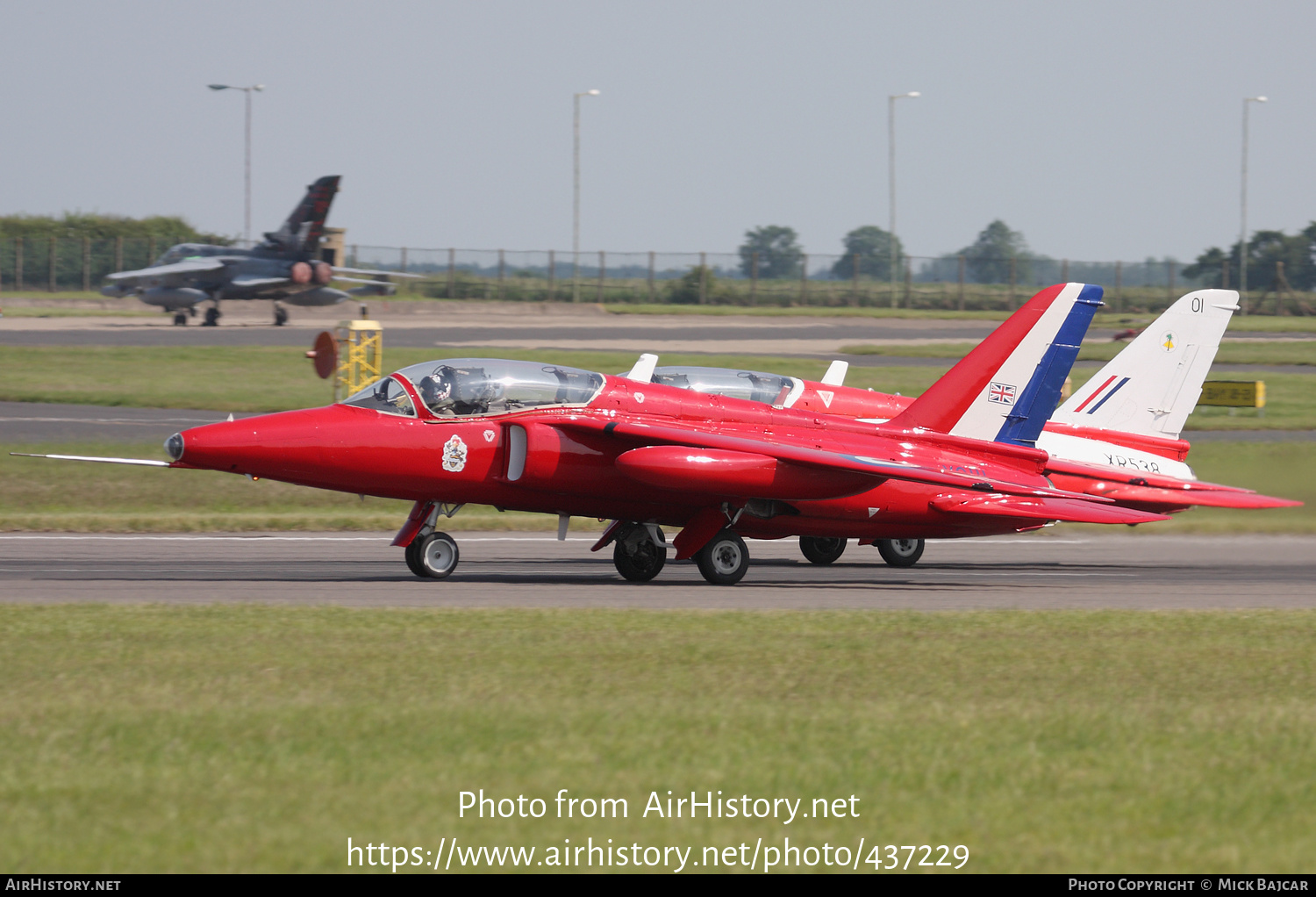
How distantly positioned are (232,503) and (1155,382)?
15.0 metres

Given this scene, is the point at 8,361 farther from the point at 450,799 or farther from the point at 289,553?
the point at 450,799

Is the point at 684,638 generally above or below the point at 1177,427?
below

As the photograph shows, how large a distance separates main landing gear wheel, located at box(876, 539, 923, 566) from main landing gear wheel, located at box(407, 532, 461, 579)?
5.97m

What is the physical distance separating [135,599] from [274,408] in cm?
2072

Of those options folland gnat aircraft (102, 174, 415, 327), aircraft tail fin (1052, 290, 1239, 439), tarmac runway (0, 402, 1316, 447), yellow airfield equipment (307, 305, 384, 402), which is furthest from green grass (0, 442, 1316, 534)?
folland gnat aircraft (102, 174, 415, 327)

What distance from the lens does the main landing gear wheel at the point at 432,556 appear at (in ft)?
52.3

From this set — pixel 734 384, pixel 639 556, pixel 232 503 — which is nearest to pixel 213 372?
pixel 232 503

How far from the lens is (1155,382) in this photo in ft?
66.6

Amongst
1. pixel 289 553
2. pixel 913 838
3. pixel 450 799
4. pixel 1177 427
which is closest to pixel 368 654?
pixel 450 799

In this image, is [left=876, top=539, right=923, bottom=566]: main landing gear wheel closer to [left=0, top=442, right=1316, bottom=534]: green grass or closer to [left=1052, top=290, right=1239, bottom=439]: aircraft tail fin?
[left=1052, top=290, right=1239, bottom=439]: aircraft tail fin

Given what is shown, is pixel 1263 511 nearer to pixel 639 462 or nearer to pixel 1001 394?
pixel 1001 394

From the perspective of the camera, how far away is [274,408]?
33.7 m

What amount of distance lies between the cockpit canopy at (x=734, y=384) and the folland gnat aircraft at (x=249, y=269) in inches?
1615

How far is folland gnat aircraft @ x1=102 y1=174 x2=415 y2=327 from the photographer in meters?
56.6
